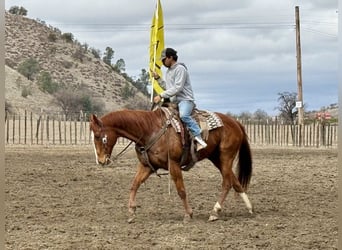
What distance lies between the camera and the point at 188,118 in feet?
25.7

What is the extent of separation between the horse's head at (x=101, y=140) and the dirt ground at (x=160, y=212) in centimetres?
76

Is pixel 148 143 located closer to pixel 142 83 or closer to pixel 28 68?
pixel 28 68

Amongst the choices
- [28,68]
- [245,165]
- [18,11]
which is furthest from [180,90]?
[18,11]

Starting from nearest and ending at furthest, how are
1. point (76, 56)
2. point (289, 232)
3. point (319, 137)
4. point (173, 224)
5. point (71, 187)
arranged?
point (289, 232) < point (173, 224) < point (71, 187) < point (319, 137) < point (76, 56)

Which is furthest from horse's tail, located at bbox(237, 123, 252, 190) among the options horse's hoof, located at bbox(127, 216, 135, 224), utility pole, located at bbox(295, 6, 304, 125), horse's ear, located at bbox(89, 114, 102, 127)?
utility pole, located at bbox(295, 6, 304, 125)

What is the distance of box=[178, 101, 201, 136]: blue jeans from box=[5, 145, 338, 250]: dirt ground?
41.8 inches

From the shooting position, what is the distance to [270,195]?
10344mm

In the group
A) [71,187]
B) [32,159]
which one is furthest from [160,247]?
[32,159]

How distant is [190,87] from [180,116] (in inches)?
16.1

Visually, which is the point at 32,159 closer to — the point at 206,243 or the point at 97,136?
the point at 97,136

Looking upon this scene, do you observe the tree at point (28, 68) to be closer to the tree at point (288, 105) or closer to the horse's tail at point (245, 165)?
the tree at point (288, 105)

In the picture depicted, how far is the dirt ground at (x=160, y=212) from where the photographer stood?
6375 mm

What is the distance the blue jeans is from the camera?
25.6ft

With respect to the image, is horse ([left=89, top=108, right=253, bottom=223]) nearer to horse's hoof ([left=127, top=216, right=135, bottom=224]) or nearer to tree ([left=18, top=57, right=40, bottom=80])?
horse's hoof ([left=127, top=216, right=135, bottom=224])
